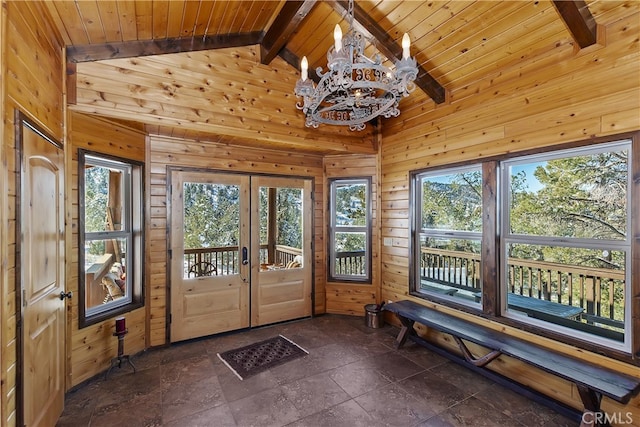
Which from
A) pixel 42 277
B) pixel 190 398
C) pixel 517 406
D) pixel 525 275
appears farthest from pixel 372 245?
pixel 42 277

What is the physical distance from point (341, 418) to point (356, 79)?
2.61 meters

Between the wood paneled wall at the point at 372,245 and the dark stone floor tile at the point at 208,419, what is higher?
the wood paneled wall at the point at 372,245

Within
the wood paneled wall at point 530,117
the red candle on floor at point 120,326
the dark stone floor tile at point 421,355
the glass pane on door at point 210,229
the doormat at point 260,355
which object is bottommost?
the dark stone floor tile at point 421,355

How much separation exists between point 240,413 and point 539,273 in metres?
3.43

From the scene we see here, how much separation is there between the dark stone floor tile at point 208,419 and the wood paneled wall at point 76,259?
3.94ft

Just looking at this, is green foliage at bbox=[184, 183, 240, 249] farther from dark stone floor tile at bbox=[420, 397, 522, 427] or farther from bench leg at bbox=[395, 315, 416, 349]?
dark stone floor tile at bbox=[420, 397, 522, 427]

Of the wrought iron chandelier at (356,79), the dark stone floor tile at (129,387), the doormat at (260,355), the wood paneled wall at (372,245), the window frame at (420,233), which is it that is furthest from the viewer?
the wood paneled wall at (372,245)

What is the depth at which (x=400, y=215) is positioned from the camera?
414cm

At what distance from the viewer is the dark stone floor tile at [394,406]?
2285 millimetres

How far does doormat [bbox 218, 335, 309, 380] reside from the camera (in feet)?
9.98

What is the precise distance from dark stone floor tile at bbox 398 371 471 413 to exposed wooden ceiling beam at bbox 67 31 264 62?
402cm

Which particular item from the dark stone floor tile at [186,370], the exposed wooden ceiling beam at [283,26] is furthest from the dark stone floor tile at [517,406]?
the exposed wooden ceiling beam at [283,26]

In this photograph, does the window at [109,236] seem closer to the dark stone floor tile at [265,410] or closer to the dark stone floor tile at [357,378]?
the dark stone floor tile at [265,410]

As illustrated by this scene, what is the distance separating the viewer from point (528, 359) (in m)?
2.33
